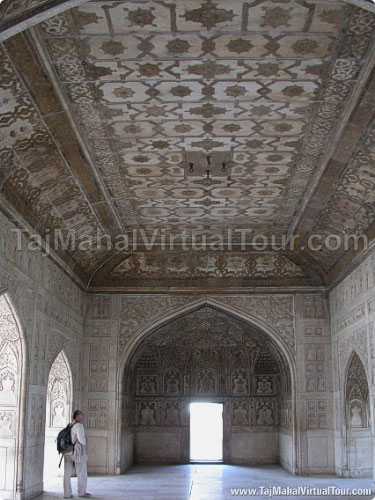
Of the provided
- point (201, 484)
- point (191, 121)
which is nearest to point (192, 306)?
point (201, 484)

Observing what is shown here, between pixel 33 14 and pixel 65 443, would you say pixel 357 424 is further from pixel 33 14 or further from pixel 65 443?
pixel 33 14

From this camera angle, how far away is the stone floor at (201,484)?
889 centimetres

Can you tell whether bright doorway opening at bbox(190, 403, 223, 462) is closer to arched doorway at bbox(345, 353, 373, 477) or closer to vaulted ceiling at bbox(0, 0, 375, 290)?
arched doorway at bbox(345, 353, 373, 477)

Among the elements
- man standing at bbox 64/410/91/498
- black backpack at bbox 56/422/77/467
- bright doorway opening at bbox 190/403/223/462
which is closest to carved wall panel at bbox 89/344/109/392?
bright doorway opening at bbox 190/403/223/462

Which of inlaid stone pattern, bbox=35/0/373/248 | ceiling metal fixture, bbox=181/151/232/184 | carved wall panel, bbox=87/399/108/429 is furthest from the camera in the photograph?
carved wall panel, bbox=87/399/108/429

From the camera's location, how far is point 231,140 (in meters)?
7.30

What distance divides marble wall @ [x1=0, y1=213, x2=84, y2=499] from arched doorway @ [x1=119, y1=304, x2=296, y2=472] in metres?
4.00

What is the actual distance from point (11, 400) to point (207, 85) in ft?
15.9

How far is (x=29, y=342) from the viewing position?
28.3 ft

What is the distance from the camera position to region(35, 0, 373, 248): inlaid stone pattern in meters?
5.04

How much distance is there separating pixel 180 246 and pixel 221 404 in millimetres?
4576

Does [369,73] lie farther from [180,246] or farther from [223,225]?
[180,246]

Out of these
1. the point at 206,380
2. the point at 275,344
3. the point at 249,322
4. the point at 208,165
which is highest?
the point at 208,165

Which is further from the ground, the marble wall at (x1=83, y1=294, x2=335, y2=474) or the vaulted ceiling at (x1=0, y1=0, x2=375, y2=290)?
the vaulted ceiling at (x1=0, y1=0, x2=375, y2=290)
